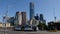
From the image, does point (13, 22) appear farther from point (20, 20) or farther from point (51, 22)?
point (51, 22)

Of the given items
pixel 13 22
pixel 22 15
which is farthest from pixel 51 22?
pixel 22 15

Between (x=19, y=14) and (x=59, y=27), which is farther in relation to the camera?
Result: (x=19, y=14)

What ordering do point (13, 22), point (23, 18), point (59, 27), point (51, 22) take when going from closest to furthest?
point (59, 27), point (51, 22), point (13, 22), point (23, 18)

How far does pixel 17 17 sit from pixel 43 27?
173 feet

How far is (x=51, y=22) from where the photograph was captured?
83.0 meters

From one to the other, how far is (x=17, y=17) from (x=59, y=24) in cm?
6030

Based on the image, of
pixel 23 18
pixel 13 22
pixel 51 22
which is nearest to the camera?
pixel 51 22

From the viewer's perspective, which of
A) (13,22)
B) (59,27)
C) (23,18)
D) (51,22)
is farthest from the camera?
(23,18)

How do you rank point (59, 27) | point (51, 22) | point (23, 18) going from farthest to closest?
point (23, 18), point (51, 22), point (59, 27)

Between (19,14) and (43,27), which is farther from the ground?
(19,14)

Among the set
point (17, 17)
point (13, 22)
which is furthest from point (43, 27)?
point (17, 17)

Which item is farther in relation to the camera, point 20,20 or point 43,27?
point 20,20

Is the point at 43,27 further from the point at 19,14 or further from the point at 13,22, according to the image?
the point at 19,14

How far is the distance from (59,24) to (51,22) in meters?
5.70
